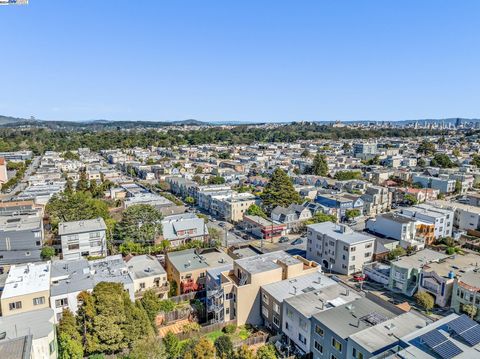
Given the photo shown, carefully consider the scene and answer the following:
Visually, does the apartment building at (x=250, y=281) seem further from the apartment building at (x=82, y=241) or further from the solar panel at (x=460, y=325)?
the apartment building at (x=82, y=241)

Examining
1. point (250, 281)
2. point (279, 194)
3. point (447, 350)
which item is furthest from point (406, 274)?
point (279, 194)

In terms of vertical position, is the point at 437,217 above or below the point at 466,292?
above

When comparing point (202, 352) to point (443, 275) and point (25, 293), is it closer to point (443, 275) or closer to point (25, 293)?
point (25, 293)

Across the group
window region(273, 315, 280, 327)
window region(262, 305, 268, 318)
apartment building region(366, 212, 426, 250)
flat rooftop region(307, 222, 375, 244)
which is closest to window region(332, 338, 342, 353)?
window region(273, 315, 280, 327)

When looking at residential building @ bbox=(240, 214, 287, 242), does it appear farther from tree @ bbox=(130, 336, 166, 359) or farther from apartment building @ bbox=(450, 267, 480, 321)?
tree @ bbox=(130, 336, 166, 359)

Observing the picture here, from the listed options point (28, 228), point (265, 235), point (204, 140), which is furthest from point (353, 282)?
point (204, 140)

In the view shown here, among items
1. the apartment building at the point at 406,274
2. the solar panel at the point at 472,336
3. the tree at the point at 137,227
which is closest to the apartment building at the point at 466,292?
the apartment building at the point at 406,274
